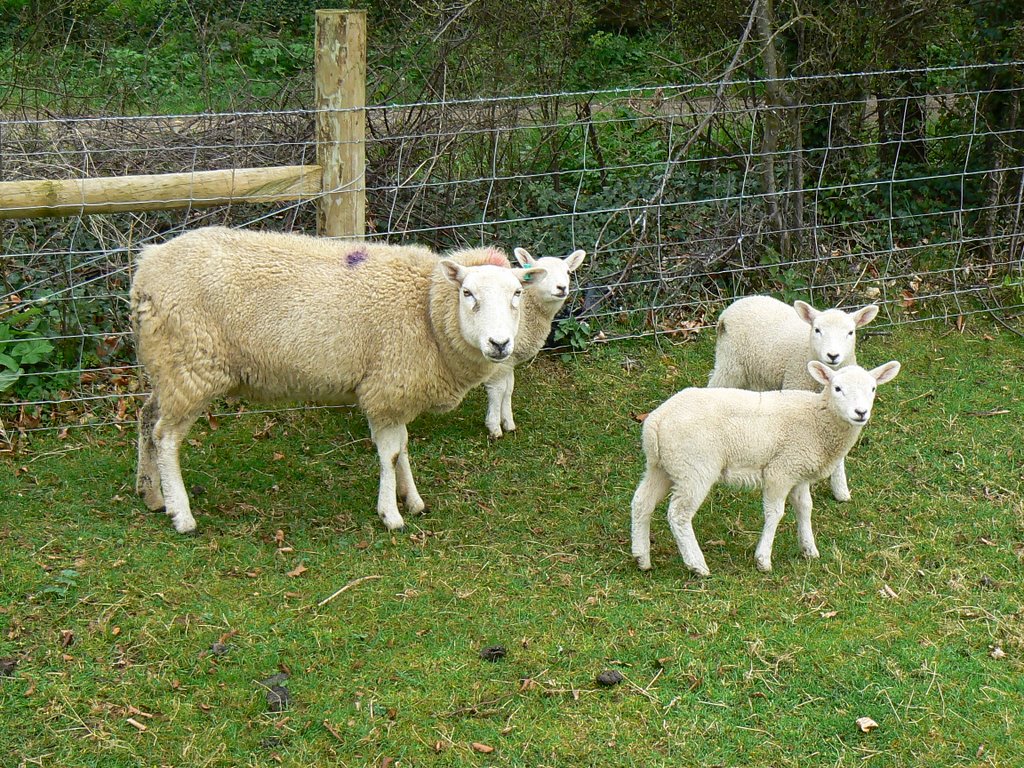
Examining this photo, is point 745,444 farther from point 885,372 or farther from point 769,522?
point 885,372

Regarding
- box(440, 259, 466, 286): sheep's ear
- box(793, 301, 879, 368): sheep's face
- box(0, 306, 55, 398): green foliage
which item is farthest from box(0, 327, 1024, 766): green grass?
box(440, 259, 466, 286): sheep's ear

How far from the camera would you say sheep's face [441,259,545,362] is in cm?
504

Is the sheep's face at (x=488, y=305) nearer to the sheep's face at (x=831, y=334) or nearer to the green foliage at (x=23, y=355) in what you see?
the sheep's face at (x=831, y=334)

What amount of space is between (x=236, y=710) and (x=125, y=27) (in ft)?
37.3

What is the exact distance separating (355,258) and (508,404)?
60.2 inches

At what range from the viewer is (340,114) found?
5887mm

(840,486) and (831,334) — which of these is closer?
(831,334)

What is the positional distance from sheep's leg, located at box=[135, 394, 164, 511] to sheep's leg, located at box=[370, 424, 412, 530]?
3.56ft

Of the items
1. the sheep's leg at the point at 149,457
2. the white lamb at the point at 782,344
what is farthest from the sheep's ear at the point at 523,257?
the sheep's leg at the point at 149,457

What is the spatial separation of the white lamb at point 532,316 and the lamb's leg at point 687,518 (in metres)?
1.55

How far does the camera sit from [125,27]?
1318 cm

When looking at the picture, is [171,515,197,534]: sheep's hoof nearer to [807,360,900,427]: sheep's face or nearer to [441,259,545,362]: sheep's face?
[441,259,545,362]: sheep's face

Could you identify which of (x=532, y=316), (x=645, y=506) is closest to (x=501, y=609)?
(x=645, y=506)

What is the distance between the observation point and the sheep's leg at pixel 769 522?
4.80m
